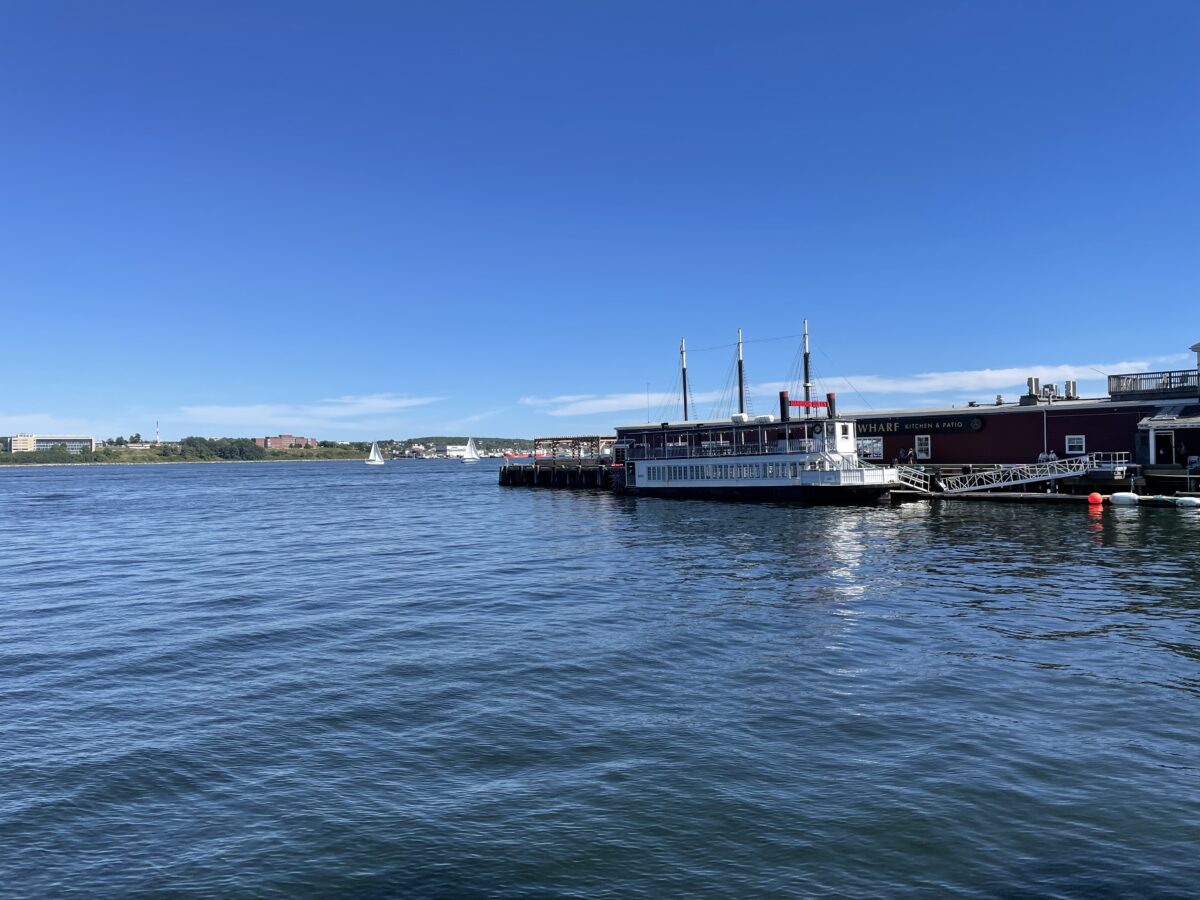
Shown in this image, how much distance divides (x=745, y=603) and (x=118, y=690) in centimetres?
1721

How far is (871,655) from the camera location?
19.3 meters

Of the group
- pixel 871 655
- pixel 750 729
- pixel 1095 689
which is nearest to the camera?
pixel 750 729

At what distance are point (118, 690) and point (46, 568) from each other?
2627 cm

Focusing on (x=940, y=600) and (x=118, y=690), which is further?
(x=940, y=600)

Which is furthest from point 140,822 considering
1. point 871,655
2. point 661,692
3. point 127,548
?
point 127,548

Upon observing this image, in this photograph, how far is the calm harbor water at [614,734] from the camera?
10141 mm

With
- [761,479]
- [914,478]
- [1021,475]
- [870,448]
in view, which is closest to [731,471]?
[761,479]

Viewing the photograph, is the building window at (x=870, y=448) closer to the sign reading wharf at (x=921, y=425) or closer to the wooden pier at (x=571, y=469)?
the sign reading wharf at (x=921, y=425)

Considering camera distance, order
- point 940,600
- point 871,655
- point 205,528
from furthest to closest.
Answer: point 205,528
point 940,600
point 871,655

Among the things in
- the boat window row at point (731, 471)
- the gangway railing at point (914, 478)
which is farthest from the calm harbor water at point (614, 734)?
the boat window row at point (731, 471)

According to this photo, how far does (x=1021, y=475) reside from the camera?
60.6 metres

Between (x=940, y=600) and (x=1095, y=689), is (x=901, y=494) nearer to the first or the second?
(x=940, y=600)

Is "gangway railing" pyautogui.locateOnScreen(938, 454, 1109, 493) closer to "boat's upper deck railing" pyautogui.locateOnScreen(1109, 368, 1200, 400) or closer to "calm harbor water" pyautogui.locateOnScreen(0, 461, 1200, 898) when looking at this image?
"boat's upper deck railing" pyautogui.locateOnScreen(1109, 368, 1200, 400)

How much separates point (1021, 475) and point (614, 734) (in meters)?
55.9
